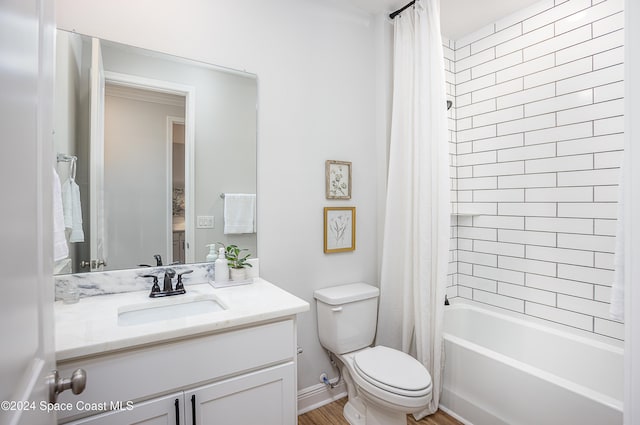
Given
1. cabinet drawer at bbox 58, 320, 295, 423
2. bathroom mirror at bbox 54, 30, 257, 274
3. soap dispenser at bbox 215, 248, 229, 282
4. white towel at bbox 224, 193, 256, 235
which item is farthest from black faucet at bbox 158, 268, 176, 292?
cabinet drawer at bbox 58, 320, 295, 423

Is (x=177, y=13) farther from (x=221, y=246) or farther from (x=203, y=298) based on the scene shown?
(x=203, y=298)

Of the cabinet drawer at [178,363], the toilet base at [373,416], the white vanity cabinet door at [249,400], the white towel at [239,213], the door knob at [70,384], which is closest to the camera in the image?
the door knob at [70,384]

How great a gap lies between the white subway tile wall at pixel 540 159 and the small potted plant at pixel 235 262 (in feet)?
5.68

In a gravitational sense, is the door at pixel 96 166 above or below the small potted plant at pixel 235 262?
above

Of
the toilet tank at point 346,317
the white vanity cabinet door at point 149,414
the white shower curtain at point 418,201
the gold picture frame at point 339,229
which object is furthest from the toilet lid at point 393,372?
the white vanity cabinet door at point 149,414

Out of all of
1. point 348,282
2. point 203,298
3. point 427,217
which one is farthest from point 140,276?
point 427,217

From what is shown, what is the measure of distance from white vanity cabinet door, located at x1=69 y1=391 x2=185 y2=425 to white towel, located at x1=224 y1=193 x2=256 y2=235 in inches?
34.5

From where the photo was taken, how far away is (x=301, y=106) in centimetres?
203

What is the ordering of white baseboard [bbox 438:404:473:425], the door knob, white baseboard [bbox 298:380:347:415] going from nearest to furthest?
the door knob < white baseboard [bbox 438:404:473:425] < white baseboard [bbox 298:380:347:415]

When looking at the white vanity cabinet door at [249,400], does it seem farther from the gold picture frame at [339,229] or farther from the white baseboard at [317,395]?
the gold picture frame at [339,229]

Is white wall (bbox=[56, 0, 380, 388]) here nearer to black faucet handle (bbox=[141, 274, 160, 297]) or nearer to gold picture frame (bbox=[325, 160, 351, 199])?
gold picture frame (bbox=[325, 160, 351, 199])

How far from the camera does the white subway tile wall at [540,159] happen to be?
188 centimetres

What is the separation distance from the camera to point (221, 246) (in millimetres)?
1793

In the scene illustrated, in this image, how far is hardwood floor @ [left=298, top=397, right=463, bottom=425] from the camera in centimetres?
192
